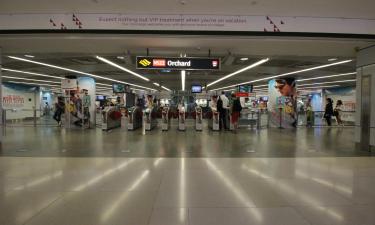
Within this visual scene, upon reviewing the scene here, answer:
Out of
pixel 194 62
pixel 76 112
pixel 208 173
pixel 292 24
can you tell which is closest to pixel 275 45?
pixel 292 24

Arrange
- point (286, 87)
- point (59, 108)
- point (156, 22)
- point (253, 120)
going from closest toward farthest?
point (156, 22), point (253, 120), point (59, 108), point (286, 87)

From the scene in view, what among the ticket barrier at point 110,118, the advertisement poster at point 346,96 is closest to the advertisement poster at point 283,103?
the ticket barrier at point 110,118

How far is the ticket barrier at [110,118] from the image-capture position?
13.4 meters

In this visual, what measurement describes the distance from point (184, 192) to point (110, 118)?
10.8 meters

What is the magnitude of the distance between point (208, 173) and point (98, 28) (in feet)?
14.1

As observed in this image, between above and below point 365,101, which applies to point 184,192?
below

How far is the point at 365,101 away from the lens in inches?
320

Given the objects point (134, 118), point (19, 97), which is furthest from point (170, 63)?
point (19, 97)

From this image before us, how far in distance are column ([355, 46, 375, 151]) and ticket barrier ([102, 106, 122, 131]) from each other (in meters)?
10.7

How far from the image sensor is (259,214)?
11.2 feet

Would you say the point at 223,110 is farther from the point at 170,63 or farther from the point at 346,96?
the point at 346,96

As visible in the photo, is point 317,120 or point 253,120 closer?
point 253,120

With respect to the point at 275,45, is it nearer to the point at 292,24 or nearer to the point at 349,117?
the point at 292,24

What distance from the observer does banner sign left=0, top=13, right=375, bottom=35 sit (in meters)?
6.41
